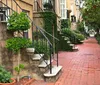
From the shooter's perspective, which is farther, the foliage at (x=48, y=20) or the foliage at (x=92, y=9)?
the foliage at (x=48, y=20)

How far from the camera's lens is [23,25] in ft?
29.8

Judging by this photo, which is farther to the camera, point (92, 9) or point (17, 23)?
point (92, 9)

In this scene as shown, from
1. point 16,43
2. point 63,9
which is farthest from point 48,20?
point 63,9

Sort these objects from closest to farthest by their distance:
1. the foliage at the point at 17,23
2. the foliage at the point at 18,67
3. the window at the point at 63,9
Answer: the foliage at the point at 17,23
the foliage at the point at 18,67
the window at the point at 63,9

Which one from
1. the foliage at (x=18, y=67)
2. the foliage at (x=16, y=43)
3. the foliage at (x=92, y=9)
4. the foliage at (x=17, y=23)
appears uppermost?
the foliage at (x=92, y=9)

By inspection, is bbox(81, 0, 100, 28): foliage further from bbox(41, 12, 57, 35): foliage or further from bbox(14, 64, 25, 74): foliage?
bbox(14, 64, 25, 74): foliage

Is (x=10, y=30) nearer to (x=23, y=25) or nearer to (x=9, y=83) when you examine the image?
(x=23, y=25)

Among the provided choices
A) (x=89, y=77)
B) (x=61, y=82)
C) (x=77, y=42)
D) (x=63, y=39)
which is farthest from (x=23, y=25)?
(x=77, y=42)

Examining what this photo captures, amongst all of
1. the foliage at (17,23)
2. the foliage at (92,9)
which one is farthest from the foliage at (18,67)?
the foliage at (92,9)

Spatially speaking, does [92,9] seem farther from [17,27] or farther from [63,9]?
[63,9]

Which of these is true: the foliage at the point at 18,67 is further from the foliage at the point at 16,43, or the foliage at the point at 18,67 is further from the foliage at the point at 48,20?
the foliage at the point at 48,20

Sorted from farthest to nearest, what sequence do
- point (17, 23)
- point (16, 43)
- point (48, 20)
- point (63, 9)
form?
point (63, 9), point (48, 20), point (16, 43), point (17, 23)

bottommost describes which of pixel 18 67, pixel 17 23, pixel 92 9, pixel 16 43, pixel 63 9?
pixel 18 67

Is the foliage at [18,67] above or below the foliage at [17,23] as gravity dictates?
below
